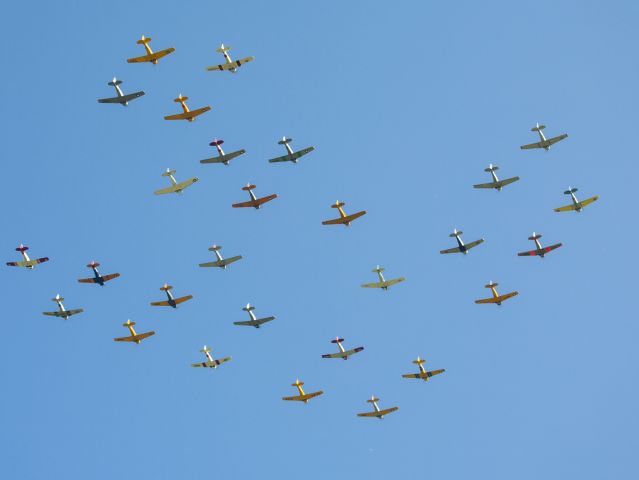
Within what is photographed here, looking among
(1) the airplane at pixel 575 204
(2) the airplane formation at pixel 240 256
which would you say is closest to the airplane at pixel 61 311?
(2) the airplane formation at pixel 240 256

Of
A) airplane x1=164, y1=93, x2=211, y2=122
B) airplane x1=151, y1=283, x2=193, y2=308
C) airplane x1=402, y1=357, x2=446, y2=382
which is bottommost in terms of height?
airplane x1=402, y1=357, x2=446, y2=382

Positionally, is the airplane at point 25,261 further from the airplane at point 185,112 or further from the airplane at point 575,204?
the airplane at point 575,204

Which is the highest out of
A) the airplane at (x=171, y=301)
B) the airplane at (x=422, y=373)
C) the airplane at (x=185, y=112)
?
the airplane at (x=185, y=112)

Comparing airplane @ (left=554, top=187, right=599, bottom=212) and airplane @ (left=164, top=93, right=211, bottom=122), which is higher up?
airplane @ (left=164, top=93, right=211, bottom=122)

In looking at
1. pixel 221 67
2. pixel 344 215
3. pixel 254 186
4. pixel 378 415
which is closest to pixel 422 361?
pixel 378 415

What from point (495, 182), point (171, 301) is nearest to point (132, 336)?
point (171, 301)

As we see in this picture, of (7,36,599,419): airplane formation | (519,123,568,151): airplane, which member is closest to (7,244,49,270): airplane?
(7,36,599,419): airplane formation

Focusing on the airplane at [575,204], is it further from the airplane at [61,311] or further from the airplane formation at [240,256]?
the airplane at [61,311]

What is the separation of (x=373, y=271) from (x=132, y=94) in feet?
134

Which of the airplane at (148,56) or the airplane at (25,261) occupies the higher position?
the airplane at (148,56)

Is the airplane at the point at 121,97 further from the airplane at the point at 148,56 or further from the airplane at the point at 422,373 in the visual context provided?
the airplane at the point at 422,373

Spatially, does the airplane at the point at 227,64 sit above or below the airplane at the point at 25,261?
above

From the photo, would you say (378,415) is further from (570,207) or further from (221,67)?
(221,67)

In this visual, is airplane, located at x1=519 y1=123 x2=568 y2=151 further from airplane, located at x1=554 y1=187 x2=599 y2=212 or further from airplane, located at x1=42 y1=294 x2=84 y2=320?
airplane, located at x1=42 y1=294 x2=84 y2=320
